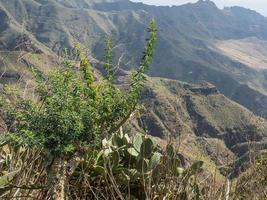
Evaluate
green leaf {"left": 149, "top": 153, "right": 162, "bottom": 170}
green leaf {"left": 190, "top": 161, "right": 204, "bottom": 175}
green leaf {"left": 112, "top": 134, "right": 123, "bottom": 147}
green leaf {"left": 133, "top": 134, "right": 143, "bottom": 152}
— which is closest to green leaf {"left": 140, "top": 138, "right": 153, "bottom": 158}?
green leaf {"left": 133, "top": 134, "right": 143, "bottom": 152}

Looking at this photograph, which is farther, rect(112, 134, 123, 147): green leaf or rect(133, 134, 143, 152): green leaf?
rect(112, 134, 123, 147): green leaf

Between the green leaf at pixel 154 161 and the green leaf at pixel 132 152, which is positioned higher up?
the green leaf at pixel 154 161

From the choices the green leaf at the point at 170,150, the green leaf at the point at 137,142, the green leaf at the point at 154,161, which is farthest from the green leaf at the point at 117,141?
the green leaf at the point at 170,150

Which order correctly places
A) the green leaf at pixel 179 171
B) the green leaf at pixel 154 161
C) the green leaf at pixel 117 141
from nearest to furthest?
1. the green leaf at pixel 154 161
2. the green leaf at pixel 179 171
3. the green leaf at pixel 117 141

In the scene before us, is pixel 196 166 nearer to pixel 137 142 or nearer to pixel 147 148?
pixel 147 148

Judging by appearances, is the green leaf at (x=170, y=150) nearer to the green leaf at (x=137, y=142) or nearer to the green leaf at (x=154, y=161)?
the green leaf at (x=154, y=161)

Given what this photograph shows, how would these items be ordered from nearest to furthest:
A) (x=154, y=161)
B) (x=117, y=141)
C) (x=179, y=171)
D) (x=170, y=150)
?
(x=170, y=150), (x=154, y=161), (x=179, y=171), (x=117, y=141)

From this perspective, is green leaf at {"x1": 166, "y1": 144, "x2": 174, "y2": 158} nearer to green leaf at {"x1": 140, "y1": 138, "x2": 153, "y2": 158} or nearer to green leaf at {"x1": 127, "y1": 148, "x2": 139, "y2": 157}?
green leaf at {"x1": 140, "y1": 138, "x2": 153, "y2": 158}

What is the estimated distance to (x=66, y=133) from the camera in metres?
4.47

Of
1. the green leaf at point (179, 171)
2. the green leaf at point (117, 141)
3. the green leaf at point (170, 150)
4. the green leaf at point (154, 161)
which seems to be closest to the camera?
the green leaf at point (170, 150)

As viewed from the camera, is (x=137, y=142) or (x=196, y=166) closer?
(x=196, y=166)

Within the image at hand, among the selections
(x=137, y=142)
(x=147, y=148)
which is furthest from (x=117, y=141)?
(x=147, y=148)

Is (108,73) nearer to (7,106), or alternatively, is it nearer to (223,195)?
(7,106)

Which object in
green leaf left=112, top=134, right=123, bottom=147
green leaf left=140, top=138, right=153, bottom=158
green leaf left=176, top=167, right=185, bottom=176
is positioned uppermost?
green leaf left=140, top=138, right=153, bottom=158
